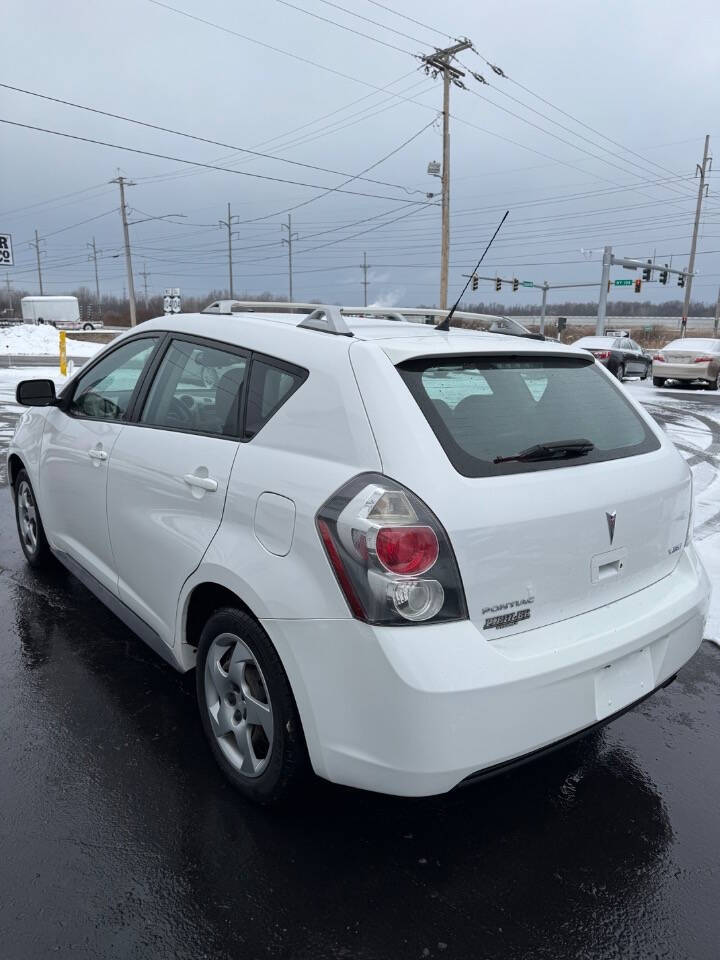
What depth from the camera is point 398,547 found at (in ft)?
6.72

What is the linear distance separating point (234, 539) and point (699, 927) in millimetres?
1859

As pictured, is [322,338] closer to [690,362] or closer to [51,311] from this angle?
[690,362]

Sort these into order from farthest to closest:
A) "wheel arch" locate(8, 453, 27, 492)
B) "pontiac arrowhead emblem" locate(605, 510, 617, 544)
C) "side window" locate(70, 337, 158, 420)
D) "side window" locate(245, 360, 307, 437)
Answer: "wheel arch" locate(8, 453, 27, 492), "side window" locate(70, 337, 158, 420), "side window" locate(245, 360, 307, 437), "pontiac arrowhead emblem" locate(605, 510, 617, 544)

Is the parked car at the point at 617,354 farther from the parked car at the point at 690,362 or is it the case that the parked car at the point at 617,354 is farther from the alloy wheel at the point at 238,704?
the alloy wheel at the point at 238,704

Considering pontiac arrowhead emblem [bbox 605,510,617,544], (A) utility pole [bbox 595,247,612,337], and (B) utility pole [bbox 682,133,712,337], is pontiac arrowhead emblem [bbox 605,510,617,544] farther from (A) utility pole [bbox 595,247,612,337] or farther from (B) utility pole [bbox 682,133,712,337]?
(B) utility pole [bbox 682,133,712,337]

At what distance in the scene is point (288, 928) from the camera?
2105mm

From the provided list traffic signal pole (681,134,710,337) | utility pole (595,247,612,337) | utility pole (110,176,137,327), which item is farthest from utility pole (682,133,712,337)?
utility pole (110,176,137,327)

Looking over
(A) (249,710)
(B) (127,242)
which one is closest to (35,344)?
(B) (127,242)

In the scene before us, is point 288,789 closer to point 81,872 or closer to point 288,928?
point 288,928

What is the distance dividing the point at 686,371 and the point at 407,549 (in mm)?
20979

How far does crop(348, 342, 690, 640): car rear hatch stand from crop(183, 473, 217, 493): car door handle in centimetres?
73

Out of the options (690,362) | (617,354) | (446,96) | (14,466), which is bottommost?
(690,362)

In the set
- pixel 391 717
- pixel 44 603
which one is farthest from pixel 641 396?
pixel 391 717

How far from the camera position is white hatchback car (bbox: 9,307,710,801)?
205cm
